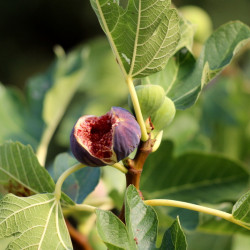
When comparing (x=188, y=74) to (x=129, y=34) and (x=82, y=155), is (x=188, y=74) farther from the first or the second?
(x=82, y=155)

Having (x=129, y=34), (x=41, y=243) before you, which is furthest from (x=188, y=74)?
(x=41, y=243)

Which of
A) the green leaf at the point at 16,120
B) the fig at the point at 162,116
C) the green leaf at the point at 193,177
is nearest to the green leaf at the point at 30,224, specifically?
the fig at the point at 162,116

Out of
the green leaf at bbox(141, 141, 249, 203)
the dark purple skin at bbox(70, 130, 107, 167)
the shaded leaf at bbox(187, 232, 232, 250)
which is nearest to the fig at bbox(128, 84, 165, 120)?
the dark purple skin at bbox(70, 130, 107, 167)

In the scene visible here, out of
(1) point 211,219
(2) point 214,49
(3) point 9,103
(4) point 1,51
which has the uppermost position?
(2) point 214,49

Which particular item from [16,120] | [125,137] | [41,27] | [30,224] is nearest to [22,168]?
[30,224]

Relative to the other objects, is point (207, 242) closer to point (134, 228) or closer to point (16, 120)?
point (16, 120)

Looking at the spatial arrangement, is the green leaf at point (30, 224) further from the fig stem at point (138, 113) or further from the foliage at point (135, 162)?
the fig stem at point (138, 113)
